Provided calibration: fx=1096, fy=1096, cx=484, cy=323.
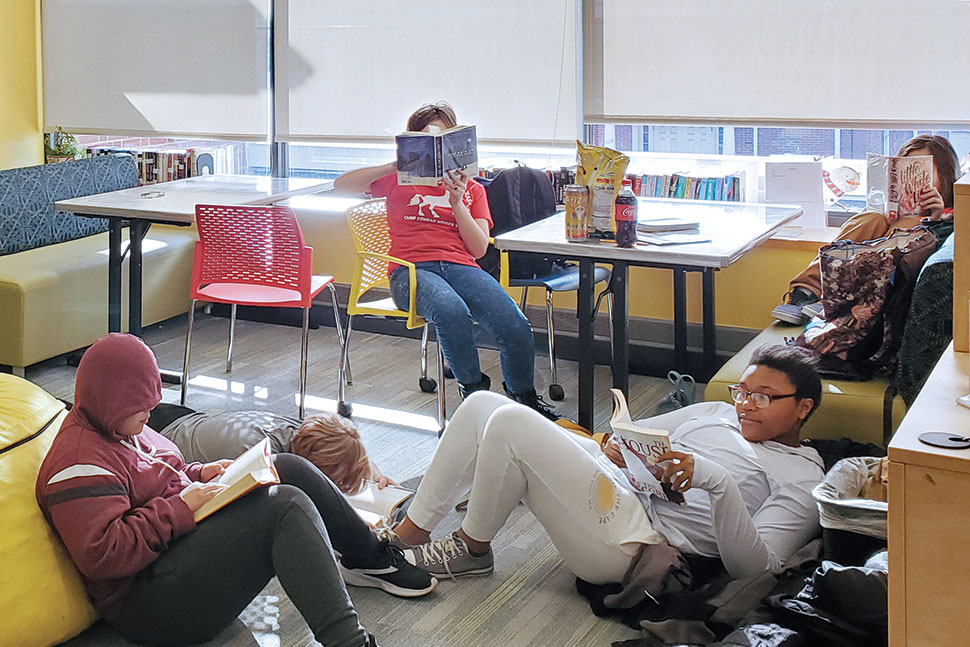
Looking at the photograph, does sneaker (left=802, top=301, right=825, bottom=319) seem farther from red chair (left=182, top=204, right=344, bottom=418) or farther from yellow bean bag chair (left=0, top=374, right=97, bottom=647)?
yellow bean bag chair (left=0, top=374, right=97, bottom=647)

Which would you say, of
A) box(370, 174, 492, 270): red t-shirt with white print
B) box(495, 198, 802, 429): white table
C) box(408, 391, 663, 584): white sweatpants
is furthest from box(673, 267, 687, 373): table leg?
box(408, 391, 663, 584): white sweatpants

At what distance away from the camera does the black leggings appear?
2.15 m

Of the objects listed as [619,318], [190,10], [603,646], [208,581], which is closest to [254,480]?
[208,581]

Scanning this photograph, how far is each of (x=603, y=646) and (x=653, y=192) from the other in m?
2.47

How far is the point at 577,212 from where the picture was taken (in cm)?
343

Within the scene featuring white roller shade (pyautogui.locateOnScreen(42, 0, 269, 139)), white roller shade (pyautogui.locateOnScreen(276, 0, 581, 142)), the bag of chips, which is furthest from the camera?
white roller shade (pyautogui.locateOnScreen(42, 0, 269, 139))

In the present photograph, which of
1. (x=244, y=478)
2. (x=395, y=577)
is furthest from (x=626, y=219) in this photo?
(x=244, y=478)

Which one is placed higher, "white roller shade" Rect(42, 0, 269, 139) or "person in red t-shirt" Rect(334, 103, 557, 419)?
"white roller shade" Rect(42, 0, 269, 139)

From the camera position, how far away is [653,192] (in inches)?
177

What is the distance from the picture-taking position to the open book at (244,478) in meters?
2.16

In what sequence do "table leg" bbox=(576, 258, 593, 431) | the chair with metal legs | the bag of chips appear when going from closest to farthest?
the bag of chips → "table leg" bbox=(576, 258, 593, 431) → the chair with metal legs

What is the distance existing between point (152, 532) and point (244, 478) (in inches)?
8.2

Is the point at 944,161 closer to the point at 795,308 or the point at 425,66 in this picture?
the point at 795,308

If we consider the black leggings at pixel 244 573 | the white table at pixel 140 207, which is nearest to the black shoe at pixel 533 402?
the white table at pixel 140 207
